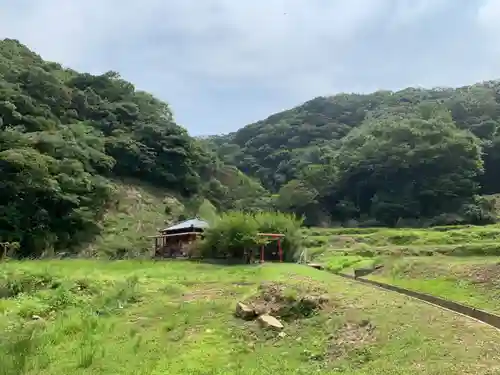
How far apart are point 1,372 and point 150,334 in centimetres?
352

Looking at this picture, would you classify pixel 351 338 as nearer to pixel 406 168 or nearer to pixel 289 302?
pixel 289 302

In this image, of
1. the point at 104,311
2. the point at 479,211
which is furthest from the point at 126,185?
the point at 104,311

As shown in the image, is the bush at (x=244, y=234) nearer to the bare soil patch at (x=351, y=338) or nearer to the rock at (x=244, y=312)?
the rock at (x=244, y=312)

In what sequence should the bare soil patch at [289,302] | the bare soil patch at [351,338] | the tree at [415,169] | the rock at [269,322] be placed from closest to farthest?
1. the bare soil patch at [351,338]
2. the rock at [269,322]
3. the bare soil patch at [289,302]
4. the tree at [415,169]

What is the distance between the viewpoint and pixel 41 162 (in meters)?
36.9

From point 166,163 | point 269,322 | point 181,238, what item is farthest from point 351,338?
point 166,163

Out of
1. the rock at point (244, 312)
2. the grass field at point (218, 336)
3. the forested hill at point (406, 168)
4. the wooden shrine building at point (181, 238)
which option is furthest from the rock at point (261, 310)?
the forested hill at point (406, 168)

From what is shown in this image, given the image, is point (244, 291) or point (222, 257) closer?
point (244, 291)

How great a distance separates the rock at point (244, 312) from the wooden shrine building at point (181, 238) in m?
20.0

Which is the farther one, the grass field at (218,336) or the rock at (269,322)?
the rock at (269,322)

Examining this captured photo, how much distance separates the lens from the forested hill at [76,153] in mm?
37094

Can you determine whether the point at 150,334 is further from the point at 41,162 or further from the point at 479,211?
the point at 479,211

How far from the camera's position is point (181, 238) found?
36562 mm

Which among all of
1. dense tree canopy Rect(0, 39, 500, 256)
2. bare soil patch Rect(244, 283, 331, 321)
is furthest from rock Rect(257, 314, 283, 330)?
dense tree canopy Rect(0, 39, 500, 256)
